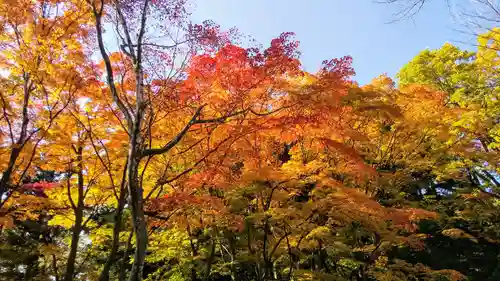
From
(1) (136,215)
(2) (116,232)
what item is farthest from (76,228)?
(1) (136,215)

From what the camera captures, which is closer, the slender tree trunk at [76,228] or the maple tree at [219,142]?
the maple tree at [219,142]

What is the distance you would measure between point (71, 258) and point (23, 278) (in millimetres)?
10956

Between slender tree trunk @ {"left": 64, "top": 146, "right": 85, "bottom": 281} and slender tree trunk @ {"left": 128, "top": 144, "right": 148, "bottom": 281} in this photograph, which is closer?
slender tree trunk @ {"left": 128, "top": 144, "right": 148, "bottom": 281}

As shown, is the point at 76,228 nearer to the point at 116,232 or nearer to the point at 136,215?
the point at 116,232

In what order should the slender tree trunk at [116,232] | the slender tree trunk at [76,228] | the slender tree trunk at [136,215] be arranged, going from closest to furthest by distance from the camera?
the slender tree trunk at [136,215], the slender tree trunk at [116,232], the slender tree trunk at [76,228]

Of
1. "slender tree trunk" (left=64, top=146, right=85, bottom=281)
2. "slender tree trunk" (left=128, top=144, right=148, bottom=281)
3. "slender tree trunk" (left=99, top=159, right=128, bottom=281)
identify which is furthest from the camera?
"slender tree trunk" (left=64, top=146, right=85, bottom=281)

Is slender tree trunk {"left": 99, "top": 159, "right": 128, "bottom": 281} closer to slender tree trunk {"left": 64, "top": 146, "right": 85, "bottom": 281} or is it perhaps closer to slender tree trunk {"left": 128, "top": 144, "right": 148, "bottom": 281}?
slender tree trunk {"left": 128, "top": 144, "right": 148, "bottom": 281}

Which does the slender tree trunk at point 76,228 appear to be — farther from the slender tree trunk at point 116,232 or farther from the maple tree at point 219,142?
the slender tree trunk at point 116,232

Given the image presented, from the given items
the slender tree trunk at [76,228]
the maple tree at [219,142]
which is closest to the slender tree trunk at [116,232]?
the maple tree at [219,142]

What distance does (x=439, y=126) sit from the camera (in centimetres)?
1131

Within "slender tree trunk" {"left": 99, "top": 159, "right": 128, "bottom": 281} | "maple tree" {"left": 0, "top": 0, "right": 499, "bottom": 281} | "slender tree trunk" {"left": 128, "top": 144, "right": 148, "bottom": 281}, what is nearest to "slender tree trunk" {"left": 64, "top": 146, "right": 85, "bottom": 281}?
"maple tree" {"left": 0, "top": 0, "right": 499, "bottom": 281}

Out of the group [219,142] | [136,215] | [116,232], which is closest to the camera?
[136,215]

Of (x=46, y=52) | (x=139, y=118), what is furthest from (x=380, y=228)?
(x=46, y=52)

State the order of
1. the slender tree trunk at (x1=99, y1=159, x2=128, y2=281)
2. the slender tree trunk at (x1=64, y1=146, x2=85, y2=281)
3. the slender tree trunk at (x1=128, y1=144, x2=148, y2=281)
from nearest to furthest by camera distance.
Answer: the slender tree trunk at (x1=128, y1=144, x2=148, y2=281), the slender tree trunk at (x1=99, y1=159, x2=128, y2=281), the slender tree trunk at (x1=64, y1=146, x2=85, y2=281)
